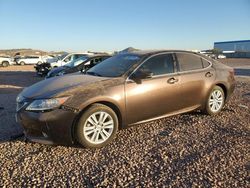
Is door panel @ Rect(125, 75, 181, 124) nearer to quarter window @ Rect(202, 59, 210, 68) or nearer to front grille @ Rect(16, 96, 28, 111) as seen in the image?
quarter window @ Rect(202, 59, 210, 68)

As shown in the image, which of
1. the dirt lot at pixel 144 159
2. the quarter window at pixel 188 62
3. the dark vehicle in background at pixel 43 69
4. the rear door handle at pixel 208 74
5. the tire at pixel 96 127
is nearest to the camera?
the dirt lot at pixel 144 159

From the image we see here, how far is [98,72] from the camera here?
5.25m

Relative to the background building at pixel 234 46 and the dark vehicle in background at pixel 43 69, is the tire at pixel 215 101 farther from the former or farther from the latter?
the background building at pixel 234 46

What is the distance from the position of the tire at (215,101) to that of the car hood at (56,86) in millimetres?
2477

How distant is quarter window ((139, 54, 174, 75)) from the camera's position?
4965 mm

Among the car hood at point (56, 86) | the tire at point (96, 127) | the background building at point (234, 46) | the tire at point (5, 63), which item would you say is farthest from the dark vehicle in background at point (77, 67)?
the background building at point (234, 46)

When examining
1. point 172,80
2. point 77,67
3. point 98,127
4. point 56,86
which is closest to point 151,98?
point 172,80

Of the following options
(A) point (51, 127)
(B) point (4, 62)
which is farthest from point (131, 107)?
(B) point (4, 62)

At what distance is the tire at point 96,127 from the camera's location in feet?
13.3

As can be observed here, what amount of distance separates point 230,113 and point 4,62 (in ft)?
112

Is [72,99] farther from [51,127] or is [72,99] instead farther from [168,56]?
[168,56]

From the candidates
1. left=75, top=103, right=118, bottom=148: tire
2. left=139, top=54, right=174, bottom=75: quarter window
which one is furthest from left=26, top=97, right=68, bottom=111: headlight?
left=139, top=54, right=174, bottom=75: quarter window

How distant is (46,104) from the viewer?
3.95 metres

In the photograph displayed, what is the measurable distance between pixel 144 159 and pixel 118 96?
1.14 m
